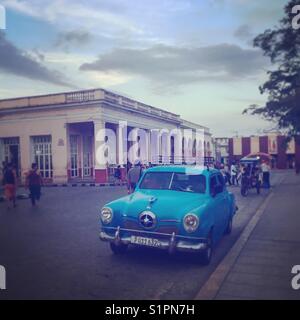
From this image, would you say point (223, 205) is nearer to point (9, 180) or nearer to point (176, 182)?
point (176, 182)

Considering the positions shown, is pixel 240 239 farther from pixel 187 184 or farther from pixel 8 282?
pixel 8 282

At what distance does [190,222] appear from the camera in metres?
5.41

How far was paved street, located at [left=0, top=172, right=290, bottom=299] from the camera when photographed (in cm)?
443

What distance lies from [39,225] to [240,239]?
17.6 feet

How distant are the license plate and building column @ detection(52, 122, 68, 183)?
59.6 feet

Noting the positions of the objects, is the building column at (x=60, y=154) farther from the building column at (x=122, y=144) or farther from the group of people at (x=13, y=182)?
the group of people at (x=13, y=182)

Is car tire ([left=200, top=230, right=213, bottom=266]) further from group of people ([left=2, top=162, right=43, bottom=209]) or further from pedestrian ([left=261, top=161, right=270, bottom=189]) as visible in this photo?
pedestrian ([left=261, top=161, right=270, bottom=189])

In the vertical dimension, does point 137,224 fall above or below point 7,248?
above

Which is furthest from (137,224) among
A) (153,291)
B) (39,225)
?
(39,225)

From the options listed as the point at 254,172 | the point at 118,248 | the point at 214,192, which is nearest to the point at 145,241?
the point at 118,248

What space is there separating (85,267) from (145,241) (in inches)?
43.7

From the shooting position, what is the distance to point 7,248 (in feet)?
21.6

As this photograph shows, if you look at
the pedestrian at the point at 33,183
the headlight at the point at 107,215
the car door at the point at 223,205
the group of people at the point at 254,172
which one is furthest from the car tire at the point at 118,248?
the group of people at the point at 254,172
